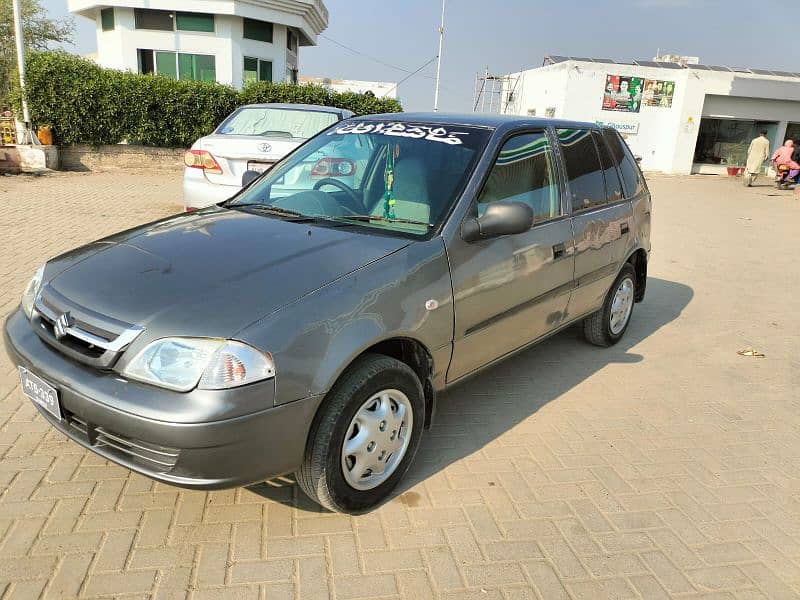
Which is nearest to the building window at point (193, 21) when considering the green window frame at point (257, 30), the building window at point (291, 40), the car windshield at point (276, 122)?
the green window frame at point (257, 30)

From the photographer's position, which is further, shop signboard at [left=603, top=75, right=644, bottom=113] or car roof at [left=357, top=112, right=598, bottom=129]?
shop signboard at [left=603, top=75, right=644, bottom=113]

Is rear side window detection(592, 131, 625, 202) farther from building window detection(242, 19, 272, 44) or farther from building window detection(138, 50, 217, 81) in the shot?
building window detection(242, 19, 272, 44)

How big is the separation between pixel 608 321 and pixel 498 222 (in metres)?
2.39

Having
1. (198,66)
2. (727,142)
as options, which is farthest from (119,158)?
(727,142)

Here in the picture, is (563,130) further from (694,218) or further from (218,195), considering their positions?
(694,218)

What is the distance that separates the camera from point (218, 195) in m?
6.80

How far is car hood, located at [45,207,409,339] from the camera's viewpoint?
2.39 meters

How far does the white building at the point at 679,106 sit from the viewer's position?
→ 26.8 m

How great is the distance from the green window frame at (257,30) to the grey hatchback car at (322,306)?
24.5 metres

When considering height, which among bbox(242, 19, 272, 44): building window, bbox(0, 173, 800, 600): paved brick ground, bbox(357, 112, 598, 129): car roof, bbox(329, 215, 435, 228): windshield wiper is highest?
bbox(242, 19, 272, 44): building window

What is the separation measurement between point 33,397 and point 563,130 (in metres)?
3.62

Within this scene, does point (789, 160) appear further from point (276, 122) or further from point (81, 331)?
point (81, 331)

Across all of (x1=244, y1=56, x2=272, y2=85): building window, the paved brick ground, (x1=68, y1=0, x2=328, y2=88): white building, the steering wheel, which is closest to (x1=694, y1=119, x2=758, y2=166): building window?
(x1=68, y1=0, x2=328, y2=88): white building

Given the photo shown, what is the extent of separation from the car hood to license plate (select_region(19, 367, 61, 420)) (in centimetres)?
37
